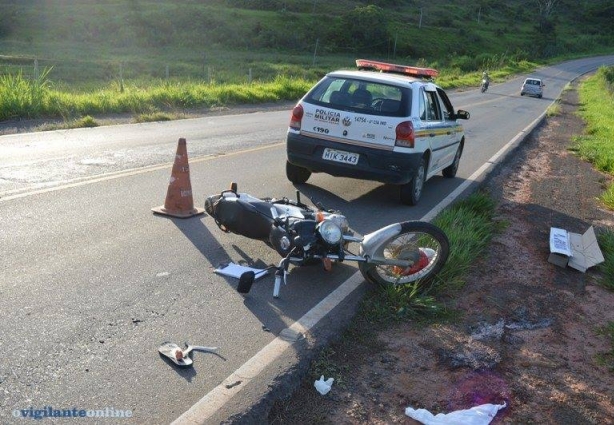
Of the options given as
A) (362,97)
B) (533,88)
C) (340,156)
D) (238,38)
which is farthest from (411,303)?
(238,38)

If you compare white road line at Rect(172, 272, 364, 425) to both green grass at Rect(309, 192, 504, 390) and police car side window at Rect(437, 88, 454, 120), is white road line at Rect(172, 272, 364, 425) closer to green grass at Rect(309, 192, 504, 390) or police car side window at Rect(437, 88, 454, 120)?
green grass at Rect(309, 192, 504, 390)

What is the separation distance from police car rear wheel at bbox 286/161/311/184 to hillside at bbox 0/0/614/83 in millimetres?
31561

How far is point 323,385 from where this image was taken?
3961mm

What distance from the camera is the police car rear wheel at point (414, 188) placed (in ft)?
29.0

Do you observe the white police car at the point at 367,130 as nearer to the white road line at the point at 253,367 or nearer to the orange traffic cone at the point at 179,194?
the orange traffic cone at the point at 179,194

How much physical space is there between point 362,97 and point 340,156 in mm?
857

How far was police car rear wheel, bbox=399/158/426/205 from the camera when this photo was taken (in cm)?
885

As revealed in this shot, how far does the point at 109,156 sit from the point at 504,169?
7.43 metres

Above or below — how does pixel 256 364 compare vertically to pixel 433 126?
below

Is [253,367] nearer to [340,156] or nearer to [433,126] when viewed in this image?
[340,156]

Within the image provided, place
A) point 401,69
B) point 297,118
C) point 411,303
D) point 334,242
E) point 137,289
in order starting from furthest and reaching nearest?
point 401,69
point 297,118
point 334,242
point 411,303
point 137,289

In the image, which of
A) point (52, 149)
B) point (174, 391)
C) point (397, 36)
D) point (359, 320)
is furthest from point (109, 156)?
point (397, 36)

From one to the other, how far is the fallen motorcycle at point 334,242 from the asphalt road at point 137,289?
10.5 inches

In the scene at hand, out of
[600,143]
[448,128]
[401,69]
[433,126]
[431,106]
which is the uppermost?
[401,69]
